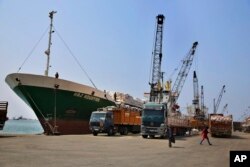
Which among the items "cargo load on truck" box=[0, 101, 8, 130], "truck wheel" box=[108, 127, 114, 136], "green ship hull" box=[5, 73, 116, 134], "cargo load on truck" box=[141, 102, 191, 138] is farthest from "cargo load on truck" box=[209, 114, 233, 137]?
"cargo load on truck" box=[0, 101, 8, 130]

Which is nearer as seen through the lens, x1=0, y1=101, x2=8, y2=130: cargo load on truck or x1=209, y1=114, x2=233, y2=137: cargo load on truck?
x1=0, y1=101, x2=8, y2=130: cargo load on truck

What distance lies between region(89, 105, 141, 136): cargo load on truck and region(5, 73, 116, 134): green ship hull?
4469mm

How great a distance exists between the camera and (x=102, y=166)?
46.2 feet

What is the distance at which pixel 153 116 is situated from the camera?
3781 centimetres

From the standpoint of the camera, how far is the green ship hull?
1633 inches

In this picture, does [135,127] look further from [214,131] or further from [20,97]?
[20,97]

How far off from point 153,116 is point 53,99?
12904 millimetres

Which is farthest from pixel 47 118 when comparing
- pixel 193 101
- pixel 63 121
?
pixel 193 101

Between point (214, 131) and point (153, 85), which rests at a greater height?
point (153, 85)

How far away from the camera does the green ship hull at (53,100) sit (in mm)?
41469

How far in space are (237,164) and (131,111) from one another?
37220mm

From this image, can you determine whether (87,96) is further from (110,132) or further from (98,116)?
(110,132)

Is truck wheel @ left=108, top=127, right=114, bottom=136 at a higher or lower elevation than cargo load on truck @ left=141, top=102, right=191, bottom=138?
lower

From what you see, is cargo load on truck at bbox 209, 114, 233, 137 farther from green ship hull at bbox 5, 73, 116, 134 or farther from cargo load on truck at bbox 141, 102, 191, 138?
green ship hull at bbox 5, 73, 116, 134
